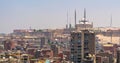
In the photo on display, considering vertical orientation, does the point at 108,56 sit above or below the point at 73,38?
below

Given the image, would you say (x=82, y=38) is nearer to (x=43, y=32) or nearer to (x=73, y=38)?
(x=73, y=38)

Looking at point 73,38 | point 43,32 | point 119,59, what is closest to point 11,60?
point 73,38

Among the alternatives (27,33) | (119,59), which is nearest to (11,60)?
(119,59)

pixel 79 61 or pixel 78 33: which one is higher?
pixel 78 33

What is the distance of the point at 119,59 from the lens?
33.2 meters

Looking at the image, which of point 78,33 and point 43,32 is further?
point 43,32

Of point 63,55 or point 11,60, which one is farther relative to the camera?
point 63,55

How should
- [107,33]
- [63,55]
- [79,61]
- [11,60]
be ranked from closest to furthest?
1. [79,61]
2. [11,60]
3. [63,55]
4. [107,33]

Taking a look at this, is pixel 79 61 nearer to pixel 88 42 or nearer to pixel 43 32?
pixel 88 42

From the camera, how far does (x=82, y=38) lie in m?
30.8

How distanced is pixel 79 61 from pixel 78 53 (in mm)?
839

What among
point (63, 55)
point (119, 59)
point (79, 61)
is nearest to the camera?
point (79, 61)

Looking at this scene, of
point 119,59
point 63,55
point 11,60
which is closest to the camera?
point 119,59

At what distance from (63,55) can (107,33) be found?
5870cm
